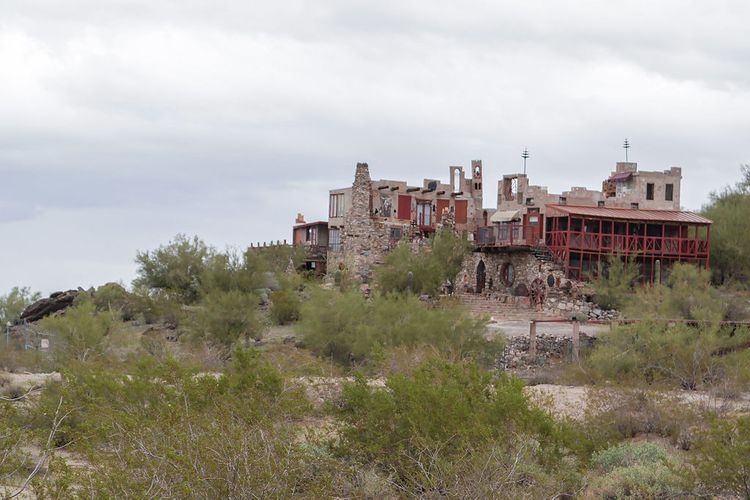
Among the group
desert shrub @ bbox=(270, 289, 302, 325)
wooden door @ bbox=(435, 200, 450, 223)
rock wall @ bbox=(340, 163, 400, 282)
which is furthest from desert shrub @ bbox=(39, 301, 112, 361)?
wooden door @ bbox=(435, 200, 450, 223)

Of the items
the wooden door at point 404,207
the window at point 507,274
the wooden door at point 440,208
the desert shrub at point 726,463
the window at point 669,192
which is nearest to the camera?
the desert shrub at point 726,463

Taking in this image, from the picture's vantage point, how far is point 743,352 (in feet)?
106

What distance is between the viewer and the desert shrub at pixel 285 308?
50.9 m

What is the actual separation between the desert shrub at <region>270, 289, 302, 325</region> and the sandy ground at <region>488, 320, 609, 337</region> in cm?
930

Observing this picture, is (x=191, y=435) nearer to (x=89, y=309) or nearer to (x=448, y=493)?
(x=448, y=493)

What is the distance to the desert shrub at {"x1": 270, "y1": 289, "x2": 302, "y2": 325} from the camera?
50.9 m

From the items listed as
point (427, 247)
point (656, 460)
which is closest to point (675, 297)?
point (427, 247)

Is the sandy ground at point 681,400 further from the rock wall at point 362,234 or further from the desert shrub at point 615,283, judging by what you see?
the rock wall at point 362,234

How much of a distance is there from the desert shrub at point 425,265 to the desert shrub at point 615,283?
7162 mm

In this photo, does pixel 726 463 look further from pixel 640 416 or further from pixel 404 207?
pixel 404 207

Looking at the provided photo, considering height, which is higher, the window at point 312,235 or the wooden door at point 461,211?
the wooden door at point 461,211

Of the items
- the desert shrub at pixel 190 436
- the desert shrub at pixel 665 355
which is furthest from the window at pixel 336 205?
the desert shrub at pixel 190 436

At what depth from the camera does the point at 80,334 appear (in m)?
38.9

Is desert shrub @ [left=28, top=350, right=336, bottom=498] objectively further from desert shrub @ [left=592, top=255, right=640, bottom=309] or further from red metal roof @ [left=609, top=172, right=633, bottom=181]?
red metal roof @ [left=609, top=172, right=633, bottom=181]
